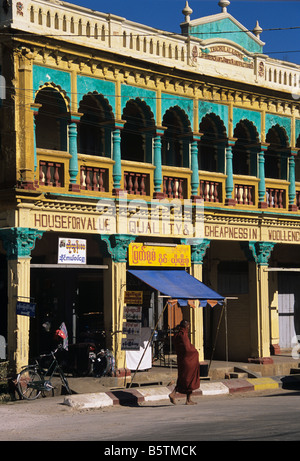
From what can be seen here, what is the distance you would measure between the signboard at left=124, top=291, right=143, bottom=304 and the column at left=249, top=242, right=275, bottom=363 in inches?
210

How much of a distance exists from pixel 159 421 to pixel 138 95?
9633 millimetres

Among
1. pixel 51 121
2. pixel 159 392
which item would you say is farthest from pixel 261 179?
pixel 159 392

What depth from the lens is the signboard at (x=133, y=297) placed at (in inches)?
828

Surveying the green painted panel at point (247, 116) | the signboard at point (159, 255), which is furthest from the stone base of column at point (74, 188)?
the green painted panel at point (247, 116)

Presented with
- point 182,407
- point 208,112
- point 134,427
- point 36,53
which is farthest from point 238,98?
point 134,427

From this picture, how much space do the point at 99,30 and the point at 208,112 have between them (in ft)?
13.7

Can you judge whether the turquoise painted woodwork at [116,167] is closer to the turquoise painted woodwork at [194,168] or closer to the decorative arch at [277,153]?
the turquoise painted woodwork at [194,168]

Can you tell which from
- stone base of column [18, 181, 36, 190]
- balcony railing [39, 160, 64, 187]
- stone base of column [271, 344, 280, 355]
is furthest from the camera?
stone base of column [271, 344, 280, 355]

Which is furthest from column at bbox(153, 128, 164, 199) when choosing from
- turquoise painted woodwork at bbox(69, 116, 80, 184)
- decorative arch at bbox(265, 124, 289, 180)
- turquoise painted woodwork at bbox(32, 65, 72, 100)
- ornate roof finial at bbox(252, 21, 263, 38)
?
ornate roof finial at bbox(252, 21, 263, 38)

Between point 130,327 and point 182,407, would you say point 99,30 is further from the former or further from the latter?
point 182,407

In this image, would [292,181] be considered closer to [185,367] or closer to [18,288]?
[185,367]

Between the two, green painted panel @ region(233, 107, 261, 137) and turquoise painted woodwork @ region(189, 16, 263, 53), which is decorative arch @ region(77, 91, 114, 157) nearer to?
turquoise painted woodwork @ region(189, 16, 263, 53)

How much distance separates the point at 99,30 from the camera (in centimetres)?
2162

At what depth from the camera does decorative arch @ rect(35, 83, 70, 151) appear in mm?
20891
